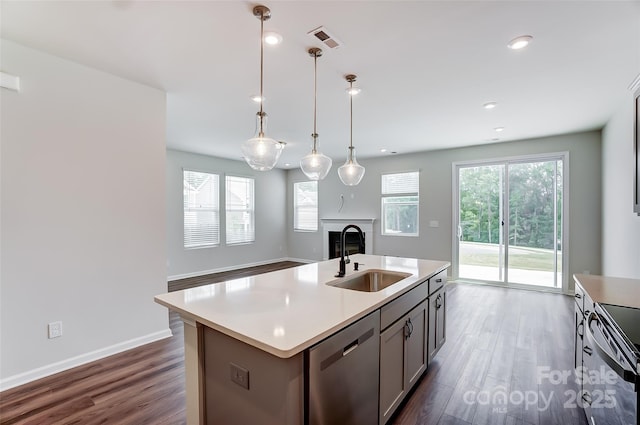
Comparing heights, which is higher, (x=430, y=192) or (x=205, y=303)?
(x=430, y=192)

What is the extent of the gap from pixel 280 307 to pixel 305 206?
663 centimetres

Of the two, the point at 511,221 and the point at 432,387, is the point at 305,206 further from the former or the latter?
the point at 432,387

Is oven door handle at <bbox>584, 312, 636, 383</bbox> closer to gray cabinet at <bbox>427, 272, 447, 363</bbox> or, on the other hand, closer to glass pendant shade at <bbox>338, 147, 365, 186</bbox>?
gray cabinet at <bbox>427, 272, 447, 363</bbox>

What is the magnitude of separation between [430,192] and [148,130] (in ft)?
16.7

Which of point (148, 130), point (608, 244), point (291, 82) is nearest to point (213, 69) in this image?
point (291, 82)

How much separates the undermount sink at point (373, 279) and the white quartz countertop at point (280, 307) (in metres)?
0.16

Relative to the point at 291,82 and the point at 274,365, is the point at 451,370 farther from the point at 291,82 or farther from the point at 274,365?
the point at 291,82

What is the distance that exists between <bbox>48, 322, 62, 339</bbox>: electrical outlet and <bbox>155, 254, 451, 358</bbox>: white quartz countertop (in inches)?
61.9

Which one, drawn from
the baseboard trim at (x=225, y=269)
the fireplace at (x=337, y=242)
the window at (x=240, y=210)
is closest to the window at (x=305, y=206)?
the fireplace at (x=337, y=242)

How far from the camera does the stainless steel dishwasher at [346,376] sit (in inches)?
47.6

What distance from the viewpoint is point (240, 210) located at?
283 inches

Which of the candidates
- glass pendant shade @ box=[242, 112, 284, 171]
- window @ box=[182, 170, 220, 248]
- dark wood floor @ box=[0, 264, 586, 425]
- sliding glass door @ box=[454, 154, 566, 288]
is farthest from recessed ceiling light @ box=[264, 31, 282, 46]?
sliding glass door @ box=[454, 154, 566, 288]

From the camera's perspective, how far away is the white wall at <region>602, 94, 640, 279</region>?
300 centimetres

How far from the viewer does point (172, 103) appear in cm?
347
